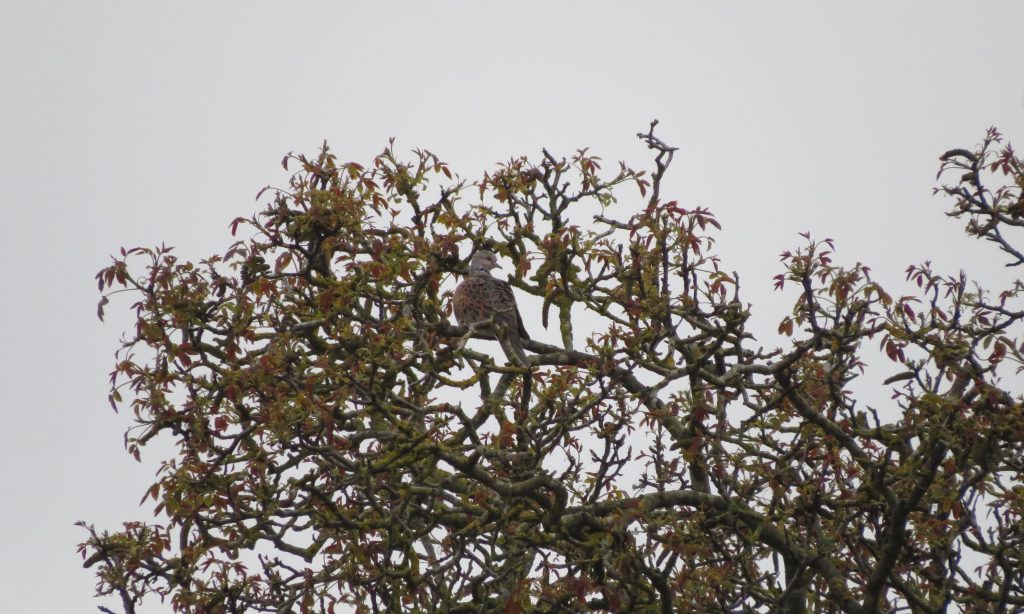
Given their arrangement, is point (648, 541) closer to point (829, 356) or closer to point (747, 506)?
point (747, 506)

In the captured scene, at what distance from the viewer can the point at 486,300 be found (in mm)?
9422

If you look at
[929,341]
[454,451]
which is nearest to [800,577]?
[929,341]

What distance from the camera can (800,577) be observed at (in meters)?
6.82

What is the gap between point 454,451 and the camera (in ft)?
20.8

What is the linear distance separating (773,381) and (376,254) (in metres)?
2.68

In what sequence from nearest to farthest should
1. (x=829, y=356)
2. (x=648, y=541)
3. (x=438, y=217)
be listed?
(x=648, y=541) → (x=829, y=356) → (x=438, y=217)

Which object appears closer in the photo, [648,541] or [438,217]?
[648,541]

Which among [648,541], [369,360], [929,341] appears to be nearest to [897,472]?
[929,341]

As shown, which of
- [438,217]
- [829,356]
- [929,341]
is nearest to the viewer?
[929,341]

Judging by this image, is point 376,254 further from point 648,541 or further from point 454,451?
point 648,541

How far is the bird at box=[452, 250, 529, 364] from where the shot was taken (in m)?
8.50

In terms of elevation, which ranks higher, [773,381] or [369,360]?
[773,381]

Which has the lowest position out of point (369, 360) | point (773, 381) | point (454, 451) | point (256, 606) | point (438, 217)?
point (256, 606)

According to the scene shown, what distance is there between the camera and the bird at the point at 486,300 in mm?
8500
